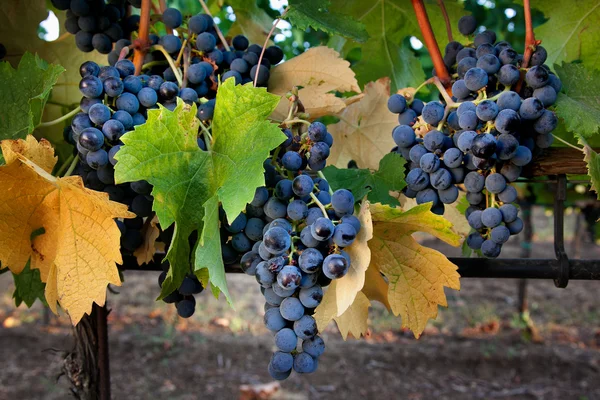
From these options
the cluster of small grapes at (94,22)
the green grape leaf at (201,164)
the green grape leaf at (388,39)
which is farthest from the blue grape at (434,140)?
the cluster of small grapes at (94,22)

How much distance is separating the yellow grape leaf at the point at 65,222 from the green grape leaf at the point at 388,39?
56 centimetres

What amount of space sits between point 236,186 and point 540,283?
6.39m

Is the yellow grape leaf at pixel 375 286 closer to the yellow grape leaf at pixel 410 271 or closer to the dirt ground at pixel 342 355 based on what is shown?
the yellow grape leaf at pixel 410 271

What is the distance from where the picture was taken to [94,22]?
797mm

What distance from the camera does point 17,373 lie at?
358cm

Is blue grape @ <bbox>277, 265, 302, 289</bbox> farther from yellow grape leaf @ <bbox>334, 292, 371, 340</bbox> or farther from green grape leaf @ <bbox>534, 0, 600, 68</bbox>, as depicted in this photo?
green grape leaf @ <bbox>534, 0, 600, 68</bbox>

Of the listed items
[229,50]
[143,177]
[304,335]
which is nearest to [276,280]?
[304,335]

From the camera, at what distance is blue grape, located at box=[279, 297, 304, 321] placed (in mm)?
562

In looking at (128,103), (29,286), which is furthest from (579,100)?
(29,286)

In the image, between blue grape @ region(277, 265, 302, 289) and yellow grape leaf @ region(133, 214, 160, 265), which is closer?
blue grape @ region(277, 265, 302, 289)

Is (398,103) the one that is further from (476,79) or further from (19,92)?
(19,92)

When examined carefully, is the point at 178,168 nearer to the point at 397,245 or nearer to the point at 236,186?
the point at 236,186

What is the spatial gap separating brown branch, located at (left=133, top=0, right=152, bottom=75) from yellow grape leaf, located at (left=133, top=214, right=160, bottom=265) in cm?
20

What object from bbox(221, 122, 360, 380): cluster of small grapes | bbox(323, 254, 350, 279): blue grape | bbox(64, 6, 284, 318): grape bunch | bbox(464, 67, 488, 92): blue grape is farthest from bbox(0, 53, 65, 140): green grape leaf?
bbox(464, 67, 488, 92): blue grape
